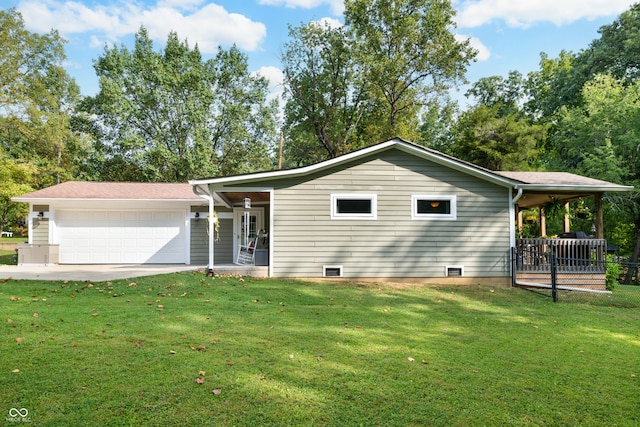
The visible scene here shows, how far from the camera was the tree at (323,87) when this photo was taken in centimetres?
2688

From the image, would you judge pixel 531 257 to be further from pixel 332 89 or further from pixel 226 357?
pixel 332 89

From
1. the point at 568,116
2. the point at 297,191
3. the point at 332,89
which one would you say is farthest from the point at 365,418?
the point at 332,89

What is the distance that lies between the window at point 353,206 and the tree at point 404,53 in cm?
1503

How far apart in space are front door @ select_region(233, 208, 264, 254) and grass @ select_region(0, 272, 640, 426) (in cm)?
571

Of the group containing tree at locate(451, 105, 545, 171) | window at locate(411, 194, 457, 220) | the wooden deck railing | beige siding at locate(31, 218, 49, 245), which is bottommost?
the wooden deck railing

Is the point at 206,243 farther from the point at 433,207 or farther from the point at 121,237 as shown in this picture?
the point at 433,207

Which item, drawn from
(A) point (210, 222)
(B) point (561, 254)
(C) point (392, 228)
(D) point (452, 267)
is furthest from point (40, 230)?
(B) point (561, 254)

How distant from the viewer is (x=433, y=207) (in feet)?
35.8

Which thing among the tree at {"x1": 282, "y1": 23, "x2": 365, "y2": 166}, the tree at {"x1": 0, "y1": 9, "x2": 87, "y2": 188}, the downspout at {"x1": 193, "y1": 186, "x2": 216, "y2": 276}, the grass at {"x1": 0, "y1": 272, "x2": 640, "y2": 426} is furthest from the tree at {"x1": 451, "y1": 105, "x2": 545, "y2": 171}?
the tree at {"x1": 0, "y1": 9, "x2": 87, "y2": 188}

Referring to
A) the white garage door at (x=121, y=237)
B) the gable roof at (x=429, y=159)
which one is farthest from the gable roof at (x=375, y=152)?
the white garage door at (x=121, y=237)

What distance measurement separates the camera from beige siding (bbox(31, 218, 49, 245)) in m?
13.8

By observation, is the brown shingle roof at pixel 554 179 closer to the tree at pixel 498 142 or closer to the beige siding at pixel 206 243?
the beige siding at pixel 206 243

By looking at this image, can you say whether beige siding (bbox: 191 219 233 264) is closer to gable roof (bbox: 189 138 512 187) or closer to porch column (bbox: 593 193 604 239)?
gable roof (bbox: 189 138 512 187)

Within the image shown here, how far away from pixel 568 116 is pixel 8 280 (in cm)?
2384
